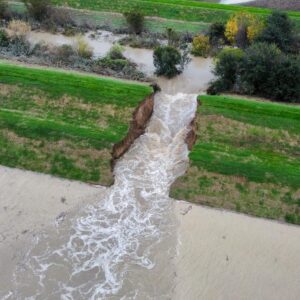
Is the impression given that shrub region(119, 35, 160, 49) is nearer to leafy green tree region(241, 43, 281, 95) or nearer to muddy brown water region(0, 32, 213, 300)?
leafy green tree region(241, 43, 281, 95)

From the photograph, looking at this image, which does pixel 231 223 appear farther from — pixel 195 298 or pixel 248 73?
pixel 248 73

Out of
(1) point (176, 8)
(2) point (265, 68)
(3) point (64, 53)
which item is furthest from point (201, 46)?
(3) point (64, 53)

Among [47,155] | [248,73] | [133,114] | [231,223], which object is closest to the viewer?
[231,223]

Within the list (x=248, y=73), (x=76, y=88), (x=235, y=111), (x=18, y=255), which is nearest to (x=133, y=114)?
(x=76, y=88)

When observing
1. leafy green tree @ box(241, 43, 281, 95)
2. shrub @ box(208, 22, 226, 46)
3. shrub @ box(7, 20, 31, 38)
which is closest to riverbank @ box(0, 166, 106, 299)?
→ leafy green tree @ box(241, 43, 281, 95)

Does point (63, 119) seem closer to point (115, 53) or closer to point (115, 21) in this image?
point (115, 53)

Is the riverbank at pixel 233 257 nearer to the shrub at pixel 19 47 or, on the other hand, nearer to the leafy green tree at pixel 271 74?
the leafy green tree at pixel 271 74
